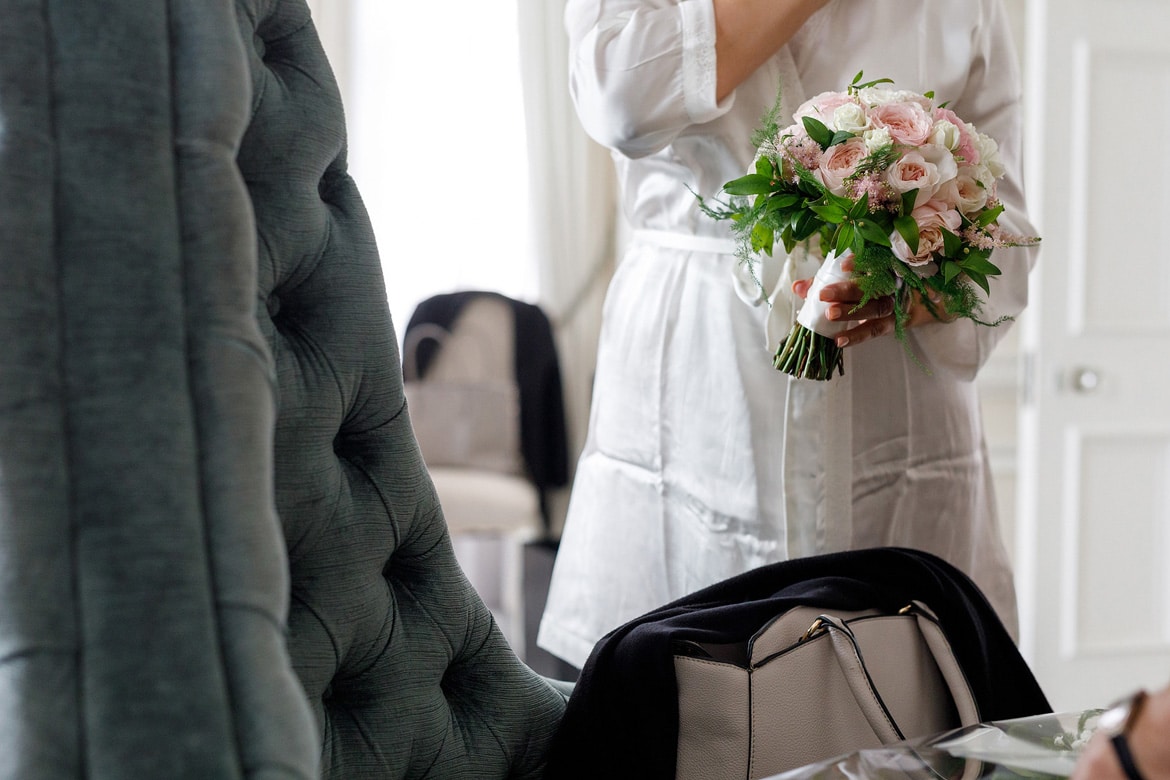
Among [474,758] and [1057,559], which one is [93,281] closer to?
[474,758]

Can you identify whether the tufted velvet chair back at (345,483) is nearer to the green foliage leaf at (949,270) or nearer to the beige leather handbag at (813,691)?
the beige leather handbag at (813,691)

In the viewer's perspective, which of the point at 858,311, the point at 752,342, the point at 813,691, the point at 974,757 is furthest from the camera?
the point at 752,342

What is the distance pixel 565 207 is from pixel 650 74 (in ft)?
7.22

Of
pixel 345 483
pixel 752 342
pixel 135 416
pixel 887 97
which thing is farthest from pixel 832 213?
pixel 135 416

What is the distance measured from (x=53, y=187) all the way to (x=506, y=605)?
283 centimetres

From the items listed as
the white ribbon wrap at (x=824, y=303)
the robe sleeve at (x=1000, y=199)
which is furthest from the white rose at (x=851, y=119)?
the robe sleeve at (x=1000, y=199)

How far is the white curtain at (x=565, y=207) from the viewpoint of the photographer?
3.14 meters

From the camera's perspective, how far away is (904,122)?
→ 0.94 meters

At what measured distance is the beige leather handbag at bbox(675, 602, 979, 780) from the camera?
0.77 metres

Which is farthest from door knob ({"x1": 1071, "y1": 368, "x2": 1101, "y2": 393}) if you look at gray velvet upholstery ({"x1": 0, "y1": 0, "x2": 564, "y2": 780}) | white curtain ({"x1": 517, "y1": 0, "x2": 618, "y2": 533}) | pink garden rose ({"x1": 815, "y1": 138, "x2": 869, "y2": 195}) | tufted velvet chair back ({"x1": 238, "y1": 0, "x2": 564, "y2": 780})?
gray velvet upholstery ({"x1": 0, "y1": 0, "x2": 564, "y2": 780})

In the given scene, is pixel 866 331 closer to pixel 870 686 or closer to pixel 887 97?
pixel 887 97

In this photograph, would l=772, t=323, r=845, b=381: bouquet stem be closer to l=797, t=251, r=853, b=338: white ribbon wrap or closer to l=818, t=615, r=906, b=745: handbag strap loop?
l=797, t=251, r=853, b=338: white ribbon wrap

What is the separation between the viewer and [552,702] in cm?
88

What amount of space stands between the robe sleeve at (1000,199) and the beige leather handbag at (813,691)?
0.37 meters
